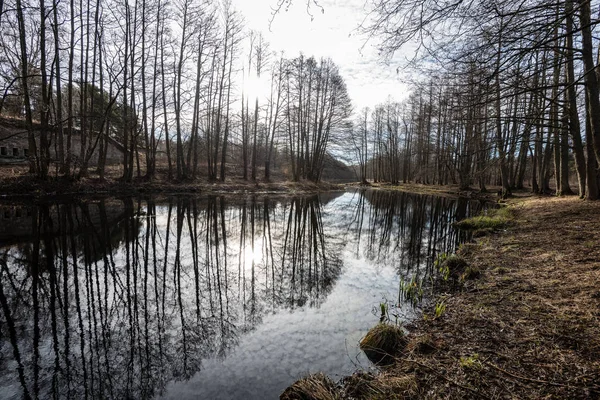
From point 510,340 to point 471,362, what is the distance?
2.25ft

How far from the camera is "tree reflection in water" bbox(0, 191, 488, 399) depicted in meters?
3.09

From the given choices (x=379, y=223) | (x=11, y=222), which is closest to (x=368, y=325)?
(x=379, y=223)

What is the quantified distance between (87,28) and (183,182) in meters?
10.6

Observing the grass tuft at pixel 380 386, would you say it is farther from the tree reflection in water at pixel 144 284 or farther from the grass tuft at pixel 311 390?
the tree reflection in water at pixel 144 284

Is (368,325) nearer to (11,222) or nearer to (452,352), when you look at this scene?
(452,352)

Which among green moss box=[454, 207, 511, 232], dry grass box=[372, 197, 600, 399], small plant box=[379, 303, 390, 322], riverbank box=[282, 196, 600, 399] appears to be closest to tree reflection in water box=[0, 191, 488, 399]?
green moss box=[454, 207, 511, 232]

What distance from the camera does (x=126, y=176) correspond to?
19.0 metres

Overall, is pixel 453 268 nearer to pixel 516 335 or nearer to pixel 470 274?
pixel 470 274

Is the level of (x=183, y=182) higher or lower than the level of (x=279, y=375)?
higher

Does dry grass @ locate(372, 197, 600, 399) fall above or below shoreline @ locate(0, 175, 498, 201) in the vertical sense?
below

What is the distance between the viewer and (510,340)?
306 centimetres

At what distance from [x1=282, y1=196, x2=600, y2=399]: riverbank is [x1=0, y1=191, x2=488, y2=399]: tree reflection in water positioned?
183cm

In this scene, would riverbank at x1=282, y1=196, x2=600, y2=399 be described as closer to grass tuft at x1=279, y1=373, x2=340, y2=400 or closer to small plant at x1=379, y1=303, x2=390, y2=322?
grass tuft at x1=279, y1=373, x2=340, y2=400

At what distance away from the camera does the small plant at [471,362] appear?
2.66m
